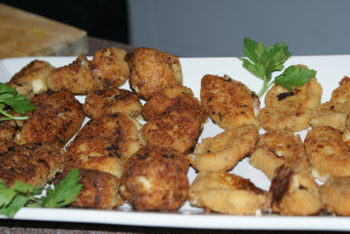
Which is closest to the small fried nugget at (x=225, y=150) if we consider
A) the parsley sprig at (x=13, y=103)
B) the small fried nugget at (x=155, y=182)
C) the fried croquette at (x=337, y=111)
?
the small fried nugget at (x=155, y=182)

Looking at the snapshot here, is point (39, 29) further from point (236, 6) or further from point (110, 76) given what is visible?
point (236, 6)

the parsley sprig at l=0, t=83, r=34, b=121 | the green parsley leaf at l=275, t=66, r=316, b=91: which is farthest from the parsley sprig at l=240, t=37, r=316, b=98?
the parsley sprig at l=0, t=83, r=34, b=121

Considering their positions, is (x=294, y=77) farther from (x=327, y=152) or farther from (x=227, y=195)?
(x=227, y=195)

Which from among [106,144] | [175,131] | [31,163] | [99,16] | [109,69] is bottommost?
[31,163]

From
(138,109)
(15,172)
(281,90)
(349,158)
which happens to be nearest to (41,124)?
(15,172)

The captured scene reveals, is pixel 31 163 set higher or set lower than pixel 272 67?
lower

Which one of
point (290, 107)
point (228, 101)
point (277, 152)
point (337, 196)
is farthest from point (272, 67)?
point (337, 196)
